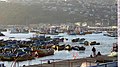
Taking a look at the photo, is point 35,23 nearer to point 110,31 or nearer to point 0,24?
point 0,24

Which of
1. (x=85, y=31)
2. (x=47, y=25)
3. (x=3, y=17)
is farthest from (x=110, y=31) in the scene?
(x=3, y=17)

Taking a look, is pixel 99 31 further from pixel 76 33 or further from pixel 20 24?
pixel 20 24

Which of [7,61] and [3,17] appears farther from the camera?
[3,17]

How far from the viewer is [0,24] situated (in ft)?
475

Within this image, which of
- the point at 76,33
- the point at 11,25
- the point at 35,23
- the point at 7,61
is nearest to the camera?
the point at 7,61

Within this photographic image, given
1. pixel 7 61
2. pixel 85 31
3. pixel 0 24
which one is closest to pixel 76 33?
pixel 85 31

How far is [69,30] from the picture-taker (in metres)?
137

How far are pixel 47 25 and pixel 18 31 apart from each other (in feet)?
48.4

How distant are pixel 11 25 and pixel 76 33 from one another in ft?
84.8

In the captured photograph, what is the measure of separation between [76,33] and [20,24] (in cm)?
2595

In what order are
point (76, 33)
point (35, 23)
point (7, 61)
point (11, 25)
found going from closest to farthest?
point (7, 61)
point (76, 33)
point (11, 25)
point (35, 23)

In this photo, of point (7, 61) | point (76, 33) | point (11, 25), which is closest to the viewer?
point (7, 61)

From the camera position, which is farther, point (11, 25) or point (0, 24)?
point (0, 24)

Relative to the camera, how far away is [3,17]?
132 meters
